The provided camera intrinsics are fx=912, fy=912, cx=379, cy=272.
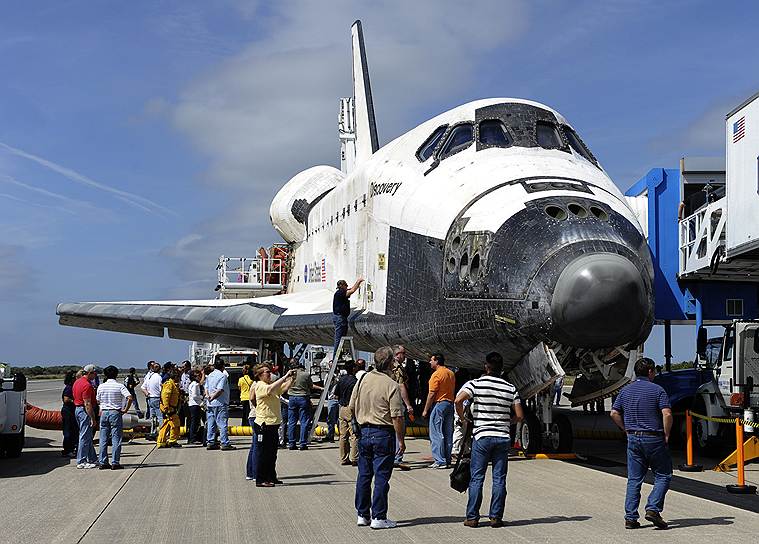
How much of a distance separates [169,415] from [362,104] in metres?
10.3

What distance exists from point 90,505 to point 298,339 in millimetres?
7637

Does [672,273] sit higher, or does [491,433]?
[672,273]

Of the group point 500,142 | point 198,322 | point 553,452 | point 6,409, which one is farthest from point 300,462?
point 198,322

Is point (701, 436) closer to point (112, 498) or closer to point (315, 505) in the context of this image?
point (315, 505)

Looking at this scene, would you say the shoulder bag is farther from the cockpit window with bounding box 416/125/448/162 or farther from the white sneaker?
the cockpit window with bounding box 416/125/448/162

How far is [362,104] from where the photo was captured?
65.7 feet

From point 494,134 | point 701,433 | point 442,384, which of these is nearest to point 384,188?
point 494,134

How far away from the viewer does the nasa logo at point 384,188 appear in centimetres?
1045

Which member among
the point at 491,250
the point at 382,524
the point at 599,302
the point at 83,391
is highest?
the point at 491,250

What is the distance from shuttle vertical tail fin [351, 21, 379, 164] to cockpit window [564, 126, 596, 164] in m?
8.06

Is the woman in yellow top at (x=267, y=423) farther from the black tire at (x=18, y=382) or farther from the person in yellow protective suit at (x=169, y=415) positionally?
the black tire at (x=18, y=382)

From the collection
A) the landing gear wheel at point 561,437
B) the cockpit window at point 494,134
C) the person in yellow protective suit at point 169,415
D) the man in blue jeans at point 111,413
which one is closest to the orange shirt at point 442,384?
the landing gear wheel at point 561,437

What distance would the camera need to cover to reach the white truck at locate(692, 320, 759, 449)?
9.75 meters

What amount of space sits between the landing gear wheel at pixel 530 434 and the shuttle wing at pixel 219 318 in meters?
3.71
